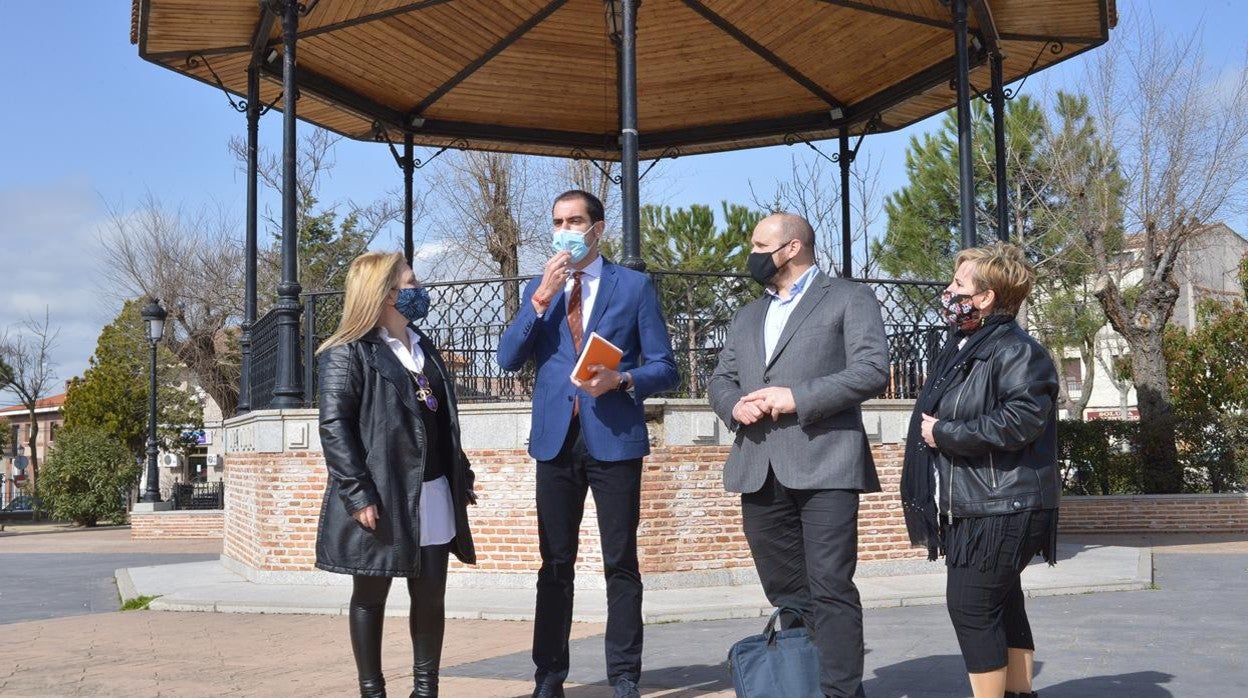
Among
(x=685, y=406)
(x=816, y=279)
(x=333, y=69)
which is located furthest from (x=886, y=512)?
(x=333, y=69)

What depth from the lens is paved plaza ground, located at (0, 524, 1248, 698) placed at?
549 cm

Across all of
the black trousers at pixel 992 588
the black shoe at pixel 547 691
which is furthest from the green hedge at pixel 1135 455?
the black shoe at pixel 547 691

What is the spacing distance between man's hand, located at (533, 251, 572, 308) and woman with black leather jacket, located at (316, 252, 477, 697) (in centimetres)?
46

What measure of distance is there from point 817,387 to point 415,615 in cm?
175

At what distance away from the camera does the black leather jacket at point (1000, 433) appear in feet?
13.2

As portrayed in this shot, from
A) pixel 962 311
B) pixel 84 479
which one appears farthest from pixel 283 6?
pixel 84 479

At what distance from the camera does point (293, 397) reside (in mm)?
10305

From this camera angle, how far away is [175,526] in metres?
21.6

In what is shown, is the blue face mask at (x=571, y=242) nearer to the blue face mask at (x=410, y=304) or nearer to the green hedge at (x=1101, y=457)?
the blue face mask at (x=410, y=304)

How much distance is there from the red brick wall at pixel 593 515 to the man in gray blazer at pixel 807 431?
4.86 metres

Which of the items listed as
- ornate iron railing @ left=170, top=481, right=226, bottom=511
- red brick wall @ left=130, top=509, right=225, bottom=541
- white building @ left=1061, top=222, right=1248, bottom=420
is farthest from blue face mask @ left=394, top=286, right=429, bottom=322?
white building @ left=1061, top=222, right=1248, bottom=420

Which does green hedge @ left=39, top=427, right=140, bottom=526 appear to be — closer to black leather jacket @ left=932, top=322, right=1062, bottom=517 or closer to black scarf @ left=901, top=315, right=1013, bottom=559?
black scarf @ left=901, top=315, right=1013, bottom=559

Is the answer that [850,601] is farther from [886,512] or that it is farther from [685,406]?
[886,512]

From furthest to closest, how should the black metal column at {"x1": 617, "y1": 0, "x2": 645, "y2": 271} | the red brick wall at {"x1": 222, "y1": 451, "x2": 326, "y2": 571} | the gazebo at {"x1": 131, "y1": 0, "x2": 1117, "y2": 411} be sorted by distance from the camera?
the gazebo at {"x1": 131, "y1": 0, "x2": 1117, "y2": 411}
the red brick wall at {"x1": 222, "y1": 451, "x2": 326, "y2": 571}
the black metal column at {"x1": 617, "y1": 0, "x2": 645, "y2": 271}
